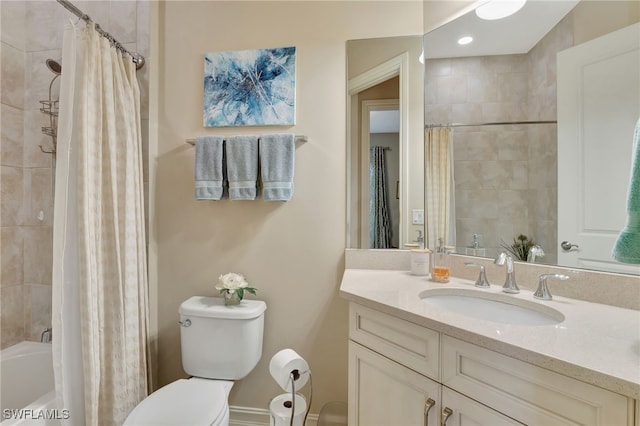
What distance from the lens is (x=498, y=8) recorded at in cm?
122

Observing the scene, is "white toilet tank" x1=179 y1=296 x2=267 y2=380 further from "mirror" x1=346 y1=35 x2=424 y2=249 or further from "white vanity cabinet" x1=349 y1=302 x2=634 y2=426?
"mirror" x1=346 y1=35 x2=424 y2=249

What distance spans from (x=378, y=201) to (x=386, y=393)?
0.87 metres

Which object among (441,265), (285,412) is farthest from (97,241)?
(441,265)

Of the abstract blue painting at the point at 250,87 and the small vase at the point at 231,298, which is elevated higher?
the abstract blue painting at the point at 250,87

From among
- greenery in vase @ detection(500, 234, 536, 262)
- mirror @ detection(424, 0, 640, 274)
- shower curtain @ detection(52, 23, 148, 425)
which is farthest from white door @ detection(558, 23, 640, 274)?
shower curtain @ detection(52, 23, 148, 425)

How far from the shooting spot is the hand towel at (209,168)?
4.95ft

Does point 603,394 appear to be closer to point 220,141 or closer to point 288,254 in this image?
point 288,254

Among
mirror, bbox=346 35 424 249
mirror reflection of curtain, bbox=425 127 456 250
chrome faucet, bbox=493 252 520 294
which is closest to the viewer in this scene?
chrome faucet, bbox=493 252 520 294

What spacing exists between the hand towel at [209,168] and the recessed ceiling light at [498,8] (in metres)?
1.40

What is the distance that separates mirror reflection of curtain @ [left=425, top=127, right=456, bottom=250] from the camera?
136cm

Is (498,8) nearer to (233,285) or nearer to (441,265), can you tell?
(441,265)

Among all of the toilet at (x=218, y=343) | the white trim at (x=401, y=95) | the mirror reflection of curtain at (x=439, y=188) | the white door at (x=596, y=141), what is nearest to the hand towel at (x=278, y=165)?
the white trim at (x=401, y=95)

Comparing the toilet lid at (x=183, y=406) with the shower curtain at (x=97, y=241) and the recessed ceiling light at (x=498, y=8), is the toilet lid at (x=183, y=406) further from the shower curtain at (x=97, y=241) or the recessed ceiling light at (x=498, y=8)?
the recessed ceiling light at (x=498, y=8)

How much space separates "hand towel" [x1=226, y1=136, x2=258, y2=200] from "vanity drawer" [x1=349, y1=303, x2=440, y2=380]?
819mm
